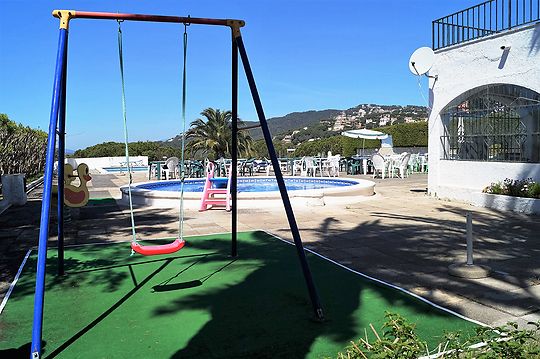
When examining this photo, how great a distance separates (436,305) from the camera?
13.4 feet

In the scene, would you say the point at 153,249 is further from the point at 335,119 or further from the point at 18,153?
the point at 335,119

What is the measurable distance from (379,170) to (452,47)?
911 centimetres

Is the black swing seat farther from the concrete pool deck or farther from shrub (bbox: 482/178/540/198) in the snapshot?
shrub (bbox: 482/178/540/198)

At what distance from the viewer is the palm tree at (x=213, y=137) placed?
30781 mm

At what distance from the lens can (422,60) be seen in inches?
479

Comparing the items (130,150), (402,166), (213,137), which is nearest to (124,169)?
(213,137)

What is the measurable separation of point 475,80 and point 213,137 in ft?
72.7

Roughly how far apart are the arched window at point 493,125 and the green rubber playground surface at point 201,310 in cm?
698

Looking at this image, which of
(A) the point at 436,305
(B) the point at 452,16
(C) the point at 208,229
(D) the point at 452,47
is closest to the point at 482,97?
(D) the point at 452,47

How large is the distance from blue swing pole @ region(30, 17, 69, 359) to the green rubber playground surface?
24 centimetres

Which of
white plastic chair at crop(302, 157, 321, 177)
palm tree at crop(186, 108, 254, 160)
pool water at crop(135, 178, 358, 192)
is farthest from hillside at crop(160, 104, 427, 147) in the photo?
pool water at crop(135, 178, 358, 192)

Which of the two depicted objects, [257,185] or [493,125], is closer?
[493,125]

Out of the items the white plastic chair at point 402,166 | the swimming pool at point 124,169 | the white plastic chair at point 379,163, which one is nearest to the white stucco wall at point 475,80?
the white plastic chair at point 379,163

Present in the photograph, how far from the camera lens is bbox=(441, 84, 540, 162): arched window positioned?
32.9 ft
